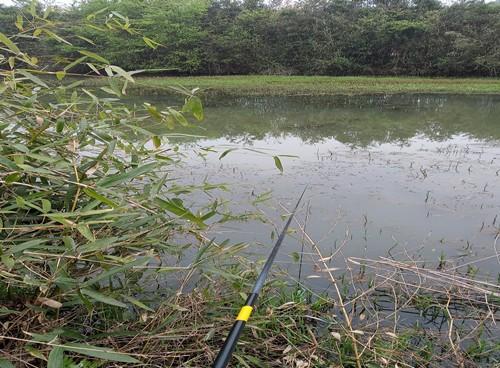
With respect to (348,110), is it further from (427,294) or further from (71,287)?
(71,287)

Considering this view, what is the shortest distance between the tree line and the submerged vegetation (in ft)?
68.5

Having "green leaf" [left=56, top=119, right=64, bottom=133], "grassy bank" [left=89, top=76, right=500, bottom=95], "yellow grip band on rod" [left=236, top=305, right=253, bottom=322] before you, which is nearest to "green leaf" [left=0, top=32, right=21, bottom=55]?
"green leaf" [left=56, top=119, right=64, bottom=133]

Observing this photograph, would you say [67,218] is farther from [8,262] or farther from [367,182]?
[367,182]

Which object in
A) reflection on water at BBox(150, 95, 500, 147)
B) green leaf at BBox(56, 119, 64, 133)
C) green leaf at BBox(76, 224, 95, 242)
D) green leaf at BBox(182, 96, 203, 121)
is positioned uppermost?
green leaf at BBox(182, 96, 203, 121)

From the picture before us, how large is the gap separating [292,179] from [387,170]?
1.25 m

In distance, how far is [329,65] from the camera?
74.2ft

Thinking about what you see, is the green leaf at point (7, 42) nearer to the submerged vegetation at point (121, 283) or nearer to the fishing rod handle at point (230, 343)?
the submerged vegetation at point (121, 283)

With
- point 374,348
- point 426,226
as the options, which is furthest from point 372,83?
point 374,348

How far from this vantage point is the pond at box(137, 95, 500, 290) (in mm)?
2801

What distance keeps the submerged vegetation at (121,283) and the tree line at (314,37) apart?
20867 millimetres

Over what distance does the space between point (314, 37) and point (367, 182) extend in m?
21.1

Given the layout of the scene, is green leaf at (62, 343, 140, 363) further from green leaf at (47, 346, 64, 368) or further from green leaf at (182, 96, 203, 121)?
green leaf at (182, 96, 203, 121)

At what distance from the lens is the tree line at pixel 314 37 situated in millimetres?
20750

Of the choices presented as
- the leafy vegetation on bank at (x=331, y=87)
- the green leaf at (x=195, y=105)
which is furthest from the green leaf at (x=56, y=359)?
the leafy vegetation on bank at (x=331, y=87)
